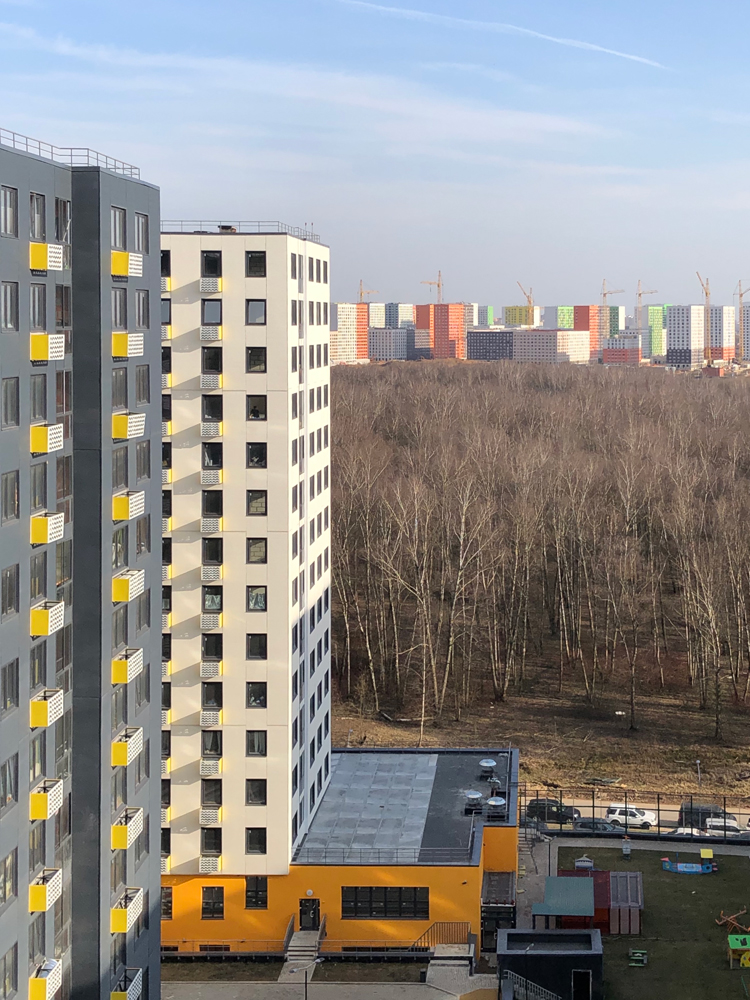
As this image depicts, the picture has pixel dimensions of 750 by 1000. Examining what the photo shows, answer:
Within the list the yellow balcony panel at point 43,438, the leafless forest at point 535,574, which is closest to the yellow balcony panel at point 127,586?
the yellow balcony panel at point 43,438

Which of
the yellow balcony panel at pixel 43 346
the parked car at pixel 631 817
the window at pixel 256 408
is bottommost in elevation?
the parked car at pixel 631 817

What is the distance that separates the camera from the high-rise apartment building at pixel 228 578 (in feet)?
104

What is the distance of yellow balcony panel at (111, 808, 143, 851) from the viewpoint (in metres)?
22.4

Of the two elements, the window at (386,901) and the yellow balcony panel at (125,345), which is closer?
the yellow balcony panel at (125,345)

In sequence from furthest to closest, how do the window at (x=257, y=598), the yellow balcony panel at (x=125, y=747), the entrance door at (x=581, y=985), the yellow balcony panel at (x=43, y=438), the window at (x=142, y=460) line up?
1. the window at (x=257, y=598)
2. the entrance door at (x=581, y=985)
3. the window at (x=142, y=460)
4. the yellow balcony panel at (x=125, y=747)
5. the yellow balcony panel at (x=43, y=438)

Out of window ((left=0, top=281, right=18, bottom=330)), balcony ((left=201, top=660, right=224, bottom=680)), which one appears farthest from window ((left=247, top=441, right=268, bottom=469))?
window ((left=0, top=281, right=18, bottom=330))

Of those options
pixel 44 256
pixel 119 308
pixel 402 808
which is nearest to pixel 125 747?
pixel 119 308

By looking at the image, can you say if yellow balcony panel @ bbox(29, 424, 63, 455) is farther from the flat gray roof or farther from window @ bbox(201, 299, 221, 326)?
the flat gray roof

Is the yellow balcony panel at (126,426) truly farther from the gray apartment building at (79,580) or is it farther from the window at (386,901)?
the window at (386,901)

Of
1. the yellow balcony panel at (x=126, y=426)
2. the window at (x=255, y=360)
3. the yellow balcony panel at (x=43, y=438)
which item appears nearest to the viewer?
the yellow balcony panel at (x=43, y=438)

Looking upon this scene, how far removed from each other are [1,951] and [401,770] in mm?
21968

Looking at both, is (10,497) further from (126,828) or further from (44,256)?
(126,828)

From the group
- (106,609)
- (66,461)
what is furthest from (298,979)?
(66,461)

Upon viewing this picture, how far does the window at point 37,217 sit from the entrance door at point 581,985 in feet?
66.4
